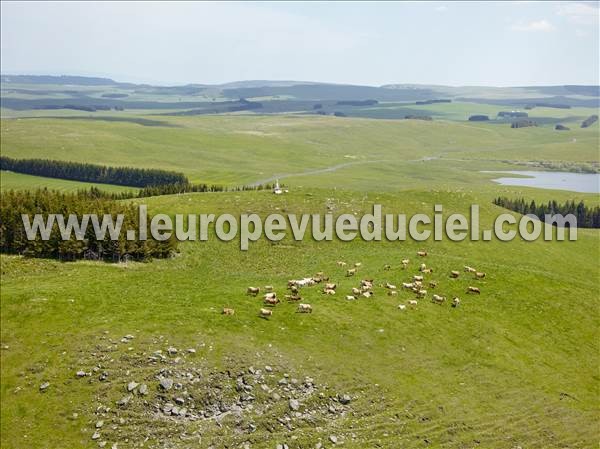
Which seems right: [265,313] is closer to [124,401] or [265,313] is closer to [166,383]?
[166,383]

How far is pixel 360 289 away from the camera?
52281 mm

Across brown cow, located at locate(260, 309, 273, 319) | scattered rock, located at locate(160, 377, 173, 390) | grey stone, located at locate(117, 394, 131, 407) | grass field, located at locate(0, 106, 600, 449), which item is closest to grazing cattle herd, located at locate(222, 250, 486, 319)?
brown cow, located at locate(260, 309, 273, 319)

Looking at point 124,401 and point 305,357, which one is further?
point 305,357

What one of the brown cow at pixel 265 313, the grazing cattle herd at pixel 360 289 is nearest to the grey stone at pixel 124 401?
the grazing cattle herd at pixel 360 289

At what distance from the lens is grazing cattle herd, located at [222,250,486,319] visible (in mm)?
45344

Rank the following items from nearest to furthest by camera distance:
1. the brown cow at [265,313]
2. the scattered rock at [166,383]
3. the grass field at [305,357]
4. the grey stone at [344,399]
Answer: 1. the grass field at [305,357]
2. the scattered rock at [166,383]
3. the grey stone at [344,399]
4. the brown cow at [265,313]

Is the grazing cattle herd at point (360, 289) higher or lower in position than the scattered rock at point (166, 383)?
higher

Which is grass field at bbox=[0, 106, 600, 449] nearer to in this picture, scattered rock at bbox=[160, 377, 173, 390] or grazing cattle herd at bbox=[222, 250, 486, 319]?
scattered rock at bbox=[160, 377, 173, 390]

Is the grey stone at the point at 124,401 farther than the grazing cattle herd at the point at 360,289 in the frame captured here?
No

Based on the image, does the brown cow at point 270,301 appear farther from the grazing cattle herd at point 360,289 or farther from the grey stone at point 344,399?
the grey stone at point 344,399

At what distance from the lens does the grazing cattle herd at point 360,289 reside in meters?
45.3

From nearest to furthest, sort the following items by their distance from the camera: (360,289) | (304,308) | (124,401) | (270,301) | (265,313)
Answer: (124,401) → (265,313) → (304,308) → (270,301) → (360,289)

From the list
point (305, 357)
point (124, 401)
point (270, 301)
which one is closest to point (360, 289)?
point (270, 301)

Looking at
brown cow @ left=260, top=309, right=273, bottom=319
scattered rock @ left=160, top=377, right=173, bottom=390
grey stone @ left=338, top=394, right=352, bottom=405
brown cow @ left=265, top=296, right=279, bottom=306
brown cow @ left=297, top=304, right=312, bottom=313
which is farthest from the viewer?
brown cow @ left=265, top=296, right=279, bottom=306
